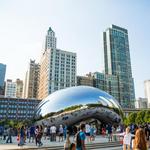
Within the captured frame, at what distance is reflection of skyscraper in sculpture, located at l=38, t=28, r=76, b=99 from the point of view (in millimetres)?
122688

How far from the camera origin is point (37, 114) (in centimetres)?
2231

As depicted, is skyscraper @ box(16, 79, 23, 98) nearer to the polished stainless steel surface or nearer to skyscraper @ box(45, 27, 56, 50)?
skyscraper @ box(45, 27, 56, 50)

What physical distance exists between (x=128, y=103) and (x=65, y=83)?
52654 mm

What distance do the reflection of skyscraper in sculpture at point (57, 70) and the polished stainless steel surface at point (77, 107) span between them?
98163 mm

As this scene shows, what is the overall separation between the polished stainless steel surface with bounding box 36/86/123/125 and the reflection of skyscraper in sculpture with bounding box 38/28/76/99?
9816 cm

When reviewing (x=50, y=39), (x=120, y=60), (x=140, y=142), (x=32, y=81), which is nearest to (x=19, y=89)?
(x=32, y=81)

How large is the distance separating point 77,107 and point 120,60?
148 metres

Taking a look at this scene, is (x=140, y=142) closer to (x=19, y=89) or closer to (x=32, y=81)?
(x=32, y=81)

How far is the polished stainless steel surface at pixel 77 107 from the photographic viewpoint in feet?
68.4

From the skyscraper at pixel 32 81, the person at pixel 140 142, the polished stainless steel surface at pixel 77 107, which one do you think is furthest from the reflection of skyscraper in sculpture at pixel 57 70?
the person at pixel 140 142

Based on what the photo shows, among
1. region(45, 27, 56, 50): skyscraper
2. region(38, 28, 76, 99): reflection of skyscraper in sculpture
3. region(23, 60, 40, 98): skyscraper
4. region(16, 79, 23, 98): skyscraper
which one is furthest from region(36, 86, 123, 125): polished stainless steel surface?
region(16, 79, 23, 98): skyscraper

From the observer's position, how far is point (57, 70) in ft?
414

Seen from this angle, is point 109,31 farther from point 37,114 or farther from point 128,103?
point 37,114

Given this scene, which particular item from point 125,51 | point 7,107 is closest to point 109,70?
point 125,51
